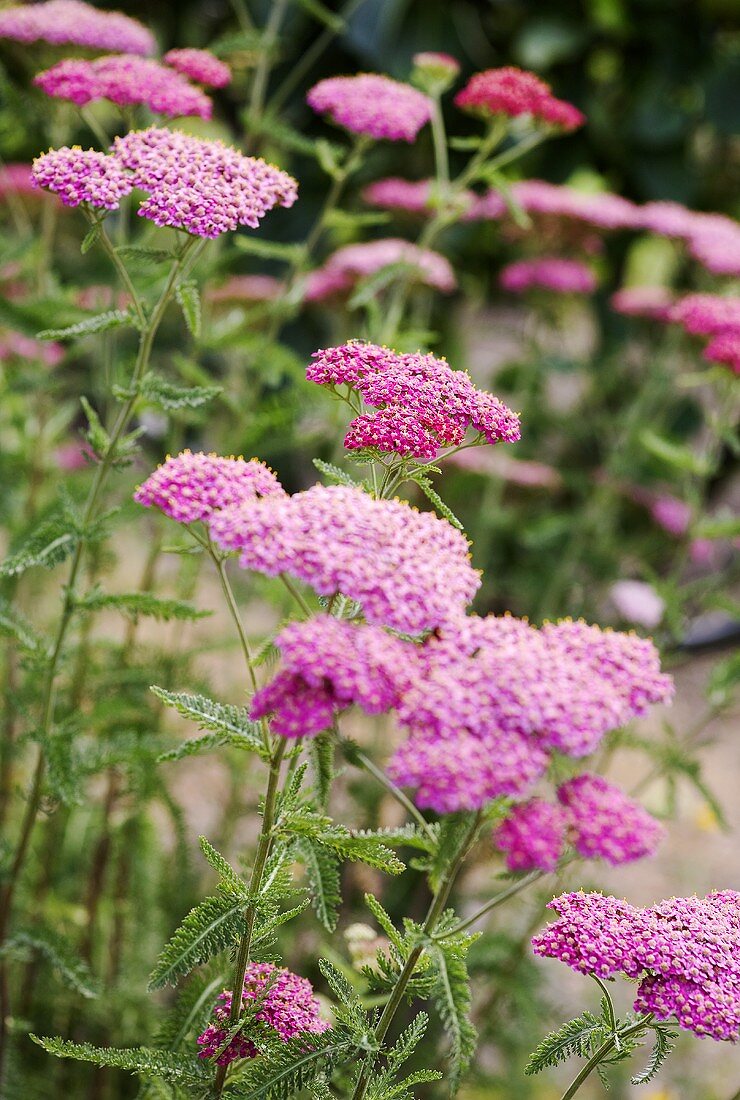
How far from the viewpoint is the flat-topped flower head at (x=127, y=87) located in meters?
1.62

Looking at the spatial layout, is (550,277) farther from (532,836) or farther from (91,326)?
(532,836)

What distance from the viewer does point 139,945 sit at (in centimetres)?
230

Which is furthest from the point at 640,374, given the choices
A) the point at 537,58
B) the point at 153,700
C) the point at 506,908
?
the point at 153,700

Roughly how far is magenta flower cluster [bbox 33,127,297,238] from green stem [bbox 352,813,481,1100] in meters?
0.71

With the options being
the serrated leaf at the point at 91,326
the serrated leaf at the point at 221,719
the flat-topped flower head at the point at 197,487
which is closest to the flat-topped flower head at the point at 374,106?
the serrated leaf at the point at 91,326

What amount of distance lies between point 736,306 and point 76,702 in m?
1.61

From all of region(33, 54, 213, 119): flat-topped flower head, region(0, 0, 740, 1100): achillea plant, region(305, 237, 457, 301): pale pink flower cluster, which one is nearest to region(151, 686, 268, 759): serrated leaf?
region(0, 0, 740, 1100): achillea plant

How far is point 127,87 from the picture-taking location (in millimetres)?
1612

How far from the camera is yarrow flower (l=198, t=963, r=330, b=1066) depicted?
112 cm

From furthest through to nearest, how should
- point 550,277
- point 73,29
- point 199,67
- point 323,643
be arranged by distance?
point 550,277 < point 73,29 < point 199,67 < point 323,643

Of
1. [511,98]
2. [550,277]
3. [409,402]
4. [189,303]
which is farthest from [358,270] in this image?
[409,402]

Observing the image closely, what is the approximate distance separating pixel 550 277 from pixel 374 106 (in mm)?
1025

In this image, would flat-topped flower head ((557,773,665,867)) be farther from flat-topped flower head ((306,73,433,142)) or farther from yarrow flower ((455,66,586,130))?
yarrow flower ((455,66,586,130))

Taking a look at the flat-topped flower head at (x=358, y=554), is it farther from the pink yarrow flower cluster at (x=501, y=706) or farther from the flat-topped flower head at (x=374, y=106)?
the flat-topped flower head at (x=374, y=106)
